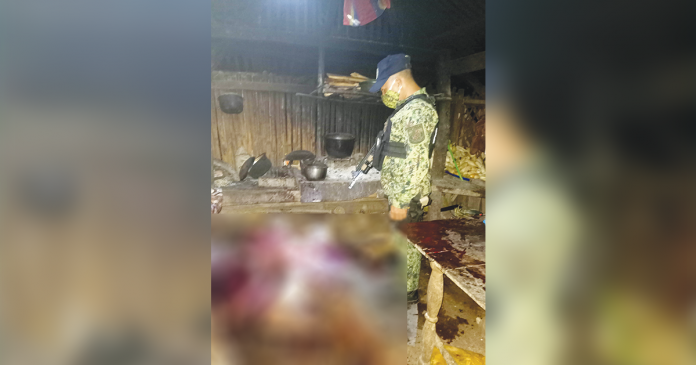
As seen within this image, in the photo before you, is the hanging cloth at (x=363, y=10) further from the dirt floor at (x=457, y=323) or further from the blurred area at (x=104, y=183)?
the blurred area at (x=104, y=183)

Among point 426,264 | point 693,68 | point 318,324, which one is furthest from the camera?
point 426,264

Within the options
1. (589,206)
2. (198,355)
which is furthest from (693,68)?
(198,355)

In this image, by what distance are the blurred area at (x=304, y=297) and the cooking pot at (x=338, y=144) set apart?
4223 mm

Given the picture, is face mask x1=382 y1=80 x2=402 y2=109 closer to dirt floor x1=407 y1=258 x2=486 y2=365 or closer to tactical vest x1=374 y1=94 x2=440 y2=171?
tactical vest x1=374 y1=94 x2=440 y2=171

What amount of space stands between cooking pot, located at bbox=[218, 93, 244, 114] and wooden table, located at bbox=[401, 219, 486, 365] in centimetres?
486

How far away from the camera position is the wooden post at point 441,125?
550 cm

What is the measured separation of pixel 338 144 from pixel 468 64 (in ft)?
8.80

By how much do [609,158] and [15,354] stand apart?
863mm

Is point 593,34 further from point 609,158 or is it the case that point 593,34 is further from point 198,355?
point 198,355

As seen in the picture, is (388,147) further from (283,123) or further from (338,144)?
(283,123)

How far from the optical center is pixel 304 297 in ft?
3.82

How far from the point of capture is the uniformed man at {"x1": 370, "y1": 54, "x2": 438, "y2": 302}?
3162 millimetres

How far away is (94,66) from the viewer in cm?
43

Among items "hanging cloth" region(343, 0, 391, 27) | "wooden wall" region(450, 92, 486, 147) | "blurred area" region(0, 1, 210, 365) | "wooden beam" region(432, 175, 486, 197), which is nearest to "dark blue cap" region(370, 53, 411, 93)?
"hanging cloth" region(343, 0, 391, 27)
